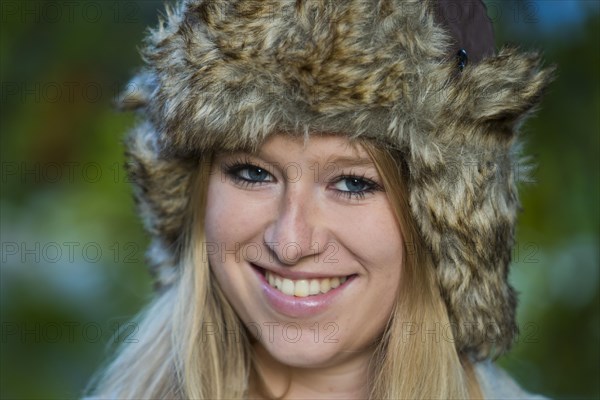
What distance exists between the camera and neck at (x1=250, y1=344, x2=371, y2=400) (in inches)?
86.1

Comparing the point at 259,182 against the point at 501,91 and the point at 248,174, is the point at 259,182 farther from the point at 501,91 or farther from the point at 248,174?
the point at 501,91

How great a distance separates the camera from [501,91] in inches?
75.7

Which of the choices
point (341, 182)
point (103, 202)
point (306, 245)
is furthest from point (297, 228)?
point (103, 202)

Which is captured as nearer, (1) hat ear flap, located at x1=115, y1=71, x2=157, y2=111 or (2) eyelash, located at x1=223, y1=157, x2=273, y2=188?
(2) eyelash, located at x1=223, y1=157, x2=273, y2=188

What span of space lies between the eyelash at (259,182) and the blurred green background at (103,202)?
1661mm

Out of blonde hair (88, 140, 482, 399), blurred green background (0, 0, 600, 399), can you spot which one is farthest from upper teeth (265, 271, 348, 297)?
blurred green background (0, 0, 600, 399)

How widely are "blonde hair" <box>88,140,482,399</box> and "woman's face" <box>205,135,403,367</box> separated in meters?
0.05

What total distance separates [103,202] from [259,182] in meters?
2.27

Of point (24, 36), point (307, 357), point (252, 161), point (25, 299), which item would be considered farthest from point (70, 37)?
point (307, 357)

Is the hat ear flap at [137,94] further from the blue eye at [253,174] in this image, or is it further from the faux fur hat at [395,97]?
the blue eye at [253,174]

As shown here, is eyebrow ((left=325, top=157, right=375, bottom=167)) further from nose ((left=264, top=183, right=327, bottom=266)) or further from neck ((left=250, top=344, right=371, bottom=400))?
neck ((left=250, top=344, right=371, bottom=400))

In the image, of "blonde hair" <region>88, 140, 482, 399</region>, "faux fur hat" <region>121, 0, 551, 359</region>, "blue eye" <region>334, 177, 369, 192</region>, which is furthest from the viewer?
"blonde hair" <region>88, 140, 482, 399</region>

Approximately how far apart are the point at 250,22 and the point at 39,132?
2432 mm

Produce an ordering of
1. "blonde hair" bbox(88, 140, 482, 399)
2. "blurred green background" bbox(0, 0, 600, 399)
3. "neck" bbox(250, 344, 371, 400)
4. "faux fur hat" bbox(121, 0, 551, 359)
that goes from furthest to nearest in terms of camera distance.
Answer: "blurred green background" bbox(0, 0, 600, 399) → "neck" bbox(250, 344, 371, 400) → "blonde hair" bbox(88, 140, 482, 399) → "faux fur hat" bbox(121, 0, 551, 359)
